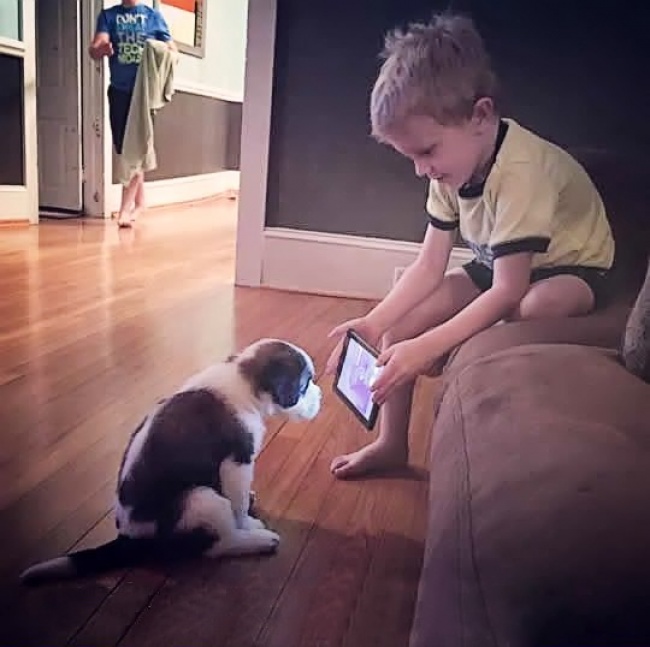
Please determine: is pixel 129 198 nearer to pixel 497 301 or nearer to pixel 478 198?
pixel 478 198

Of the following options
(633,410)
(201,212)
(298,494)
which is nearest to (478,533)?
(633,410)

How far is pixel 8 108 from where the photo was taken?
373 centimetres

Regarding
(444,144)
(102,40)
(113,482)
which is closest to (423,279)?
(444,144)

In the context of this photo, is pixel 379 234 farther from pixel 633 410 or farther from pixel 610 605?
pixel 610 605

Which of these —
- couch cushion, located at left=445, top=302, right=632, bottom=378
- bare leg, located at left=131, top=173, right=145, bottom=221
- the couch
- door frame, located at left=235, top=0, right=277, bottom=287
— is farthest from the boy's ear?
bare leg, located at left=131, top=173, right=145, bottom=221

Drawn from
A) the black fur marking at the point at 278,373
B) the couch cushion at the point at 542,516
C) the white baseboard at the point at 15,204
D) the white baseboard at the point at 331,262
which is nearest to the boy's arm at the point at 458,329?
the black fur marking at the point at 278,373

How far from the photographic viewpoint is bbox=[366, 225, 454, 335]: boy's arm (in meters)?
1.32

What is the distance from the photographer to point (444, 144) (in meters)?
1.08

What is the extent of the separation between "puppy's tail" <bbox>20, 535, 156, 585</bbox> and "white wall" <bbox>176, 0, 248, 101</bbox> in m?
5.04

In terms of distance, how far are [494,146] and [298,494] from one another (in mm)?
648

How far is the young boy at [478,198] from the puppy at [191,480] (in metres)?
0.20

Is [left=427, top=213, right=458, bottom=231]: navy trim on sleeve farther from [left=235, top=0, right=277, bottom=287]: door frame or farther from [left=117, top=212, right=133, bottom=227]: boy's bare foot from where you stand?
[left=117, top=212, right=133, bottom=227]: boy's bare foot

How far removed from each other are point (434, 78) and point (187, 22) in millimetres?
5205

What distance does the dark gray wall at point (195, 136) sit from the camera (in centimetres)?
531
